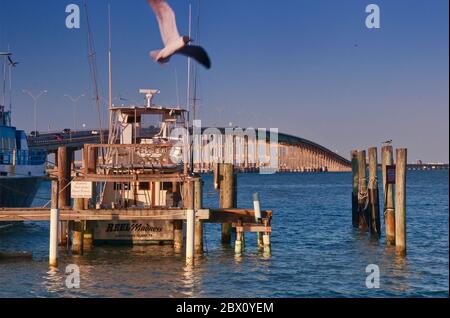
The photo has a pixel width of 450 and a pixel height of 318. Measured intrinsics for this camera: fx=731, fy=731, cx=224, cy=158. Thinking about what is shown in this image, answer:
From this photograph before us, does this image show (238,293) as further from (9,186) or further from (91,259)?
(9,186)

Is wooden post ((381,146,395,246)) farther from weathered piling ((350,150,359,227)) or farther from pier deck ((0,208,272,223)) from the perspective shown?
pier deck ((0,208,272,223))

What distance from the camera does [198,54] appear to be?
1089 cm

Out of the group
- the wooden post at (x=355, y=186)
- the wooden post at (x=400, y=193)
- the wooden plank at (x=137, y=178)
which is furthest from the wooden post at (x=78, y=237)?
the wooden post at (x=355, y=186)

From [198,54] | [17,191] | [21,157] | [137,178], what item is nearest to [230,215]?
[137,178]

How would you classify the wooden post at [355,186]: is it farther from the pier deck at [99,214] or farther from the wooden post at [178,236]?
the pier deck at [99,214]

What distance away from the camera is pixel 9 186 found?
4053cm

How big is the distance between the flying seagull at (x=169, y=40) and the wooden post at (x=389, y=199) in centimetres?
1881

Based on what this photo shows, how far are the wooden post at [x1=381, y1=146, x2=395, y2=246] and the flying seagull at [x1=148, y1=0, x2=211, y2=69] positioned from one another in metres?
18.8

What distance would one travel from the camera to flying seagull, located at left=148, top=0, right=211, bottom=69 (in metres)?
11.0

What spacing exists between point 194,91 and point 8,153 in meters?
14.4

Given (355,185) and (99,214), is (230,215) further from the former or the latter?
(355,185)

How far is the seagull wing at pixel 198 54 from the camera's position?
1073 cm

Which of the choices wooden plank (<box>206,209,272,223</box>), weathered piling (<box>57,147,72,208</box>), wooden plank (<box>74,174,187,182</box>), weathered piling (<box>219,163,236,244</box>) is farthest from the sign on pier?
weathered piling (<box>219,163,236,244</box>)
